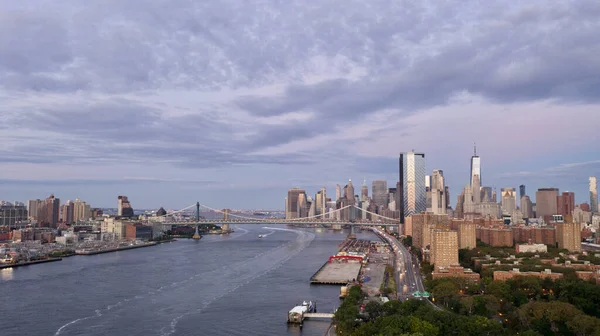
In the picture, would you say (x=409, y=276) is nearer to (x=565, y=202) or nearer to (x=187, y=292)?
(x=187, y=292)

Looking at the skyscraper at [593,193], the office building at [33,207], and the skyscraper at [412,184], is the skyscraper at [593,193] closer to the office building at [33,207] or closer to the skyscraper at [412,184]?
the skyscraper at [412,184]

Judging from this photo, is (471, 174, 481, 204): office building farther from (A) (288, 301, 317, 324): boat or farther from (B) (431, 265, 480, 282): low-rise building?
(A) (288, 301, 317, 324): boat

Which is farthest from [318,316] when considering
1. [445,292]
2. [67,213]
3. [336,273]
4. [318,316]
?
[67,213]

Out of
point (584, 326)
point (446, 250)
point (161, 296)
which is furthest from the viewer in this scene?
point (446, 250)

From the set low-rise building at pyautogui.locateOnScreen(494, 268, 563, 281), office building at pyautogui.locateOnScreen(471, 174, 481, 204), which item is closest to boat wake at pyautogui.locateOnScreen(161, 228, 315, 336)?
Answer: low-rise building at pyautogui.locateOnScreen(494, 268, 563, 281)

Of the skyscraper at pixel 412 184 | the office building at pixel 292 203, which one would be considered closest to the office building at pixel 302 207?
the office building at pixel 292 203

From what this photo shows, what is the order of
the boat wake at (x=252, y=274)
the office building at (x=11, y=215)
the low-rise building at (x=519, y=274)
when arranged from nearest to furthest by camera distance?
the boat wake at (x=252, y=274)
the low-rise building at (x=519, y=274)
the office building at (x=11, y=215)

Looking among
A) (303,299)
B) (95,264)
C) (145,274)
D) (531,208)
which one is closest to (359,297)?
(303,299)
